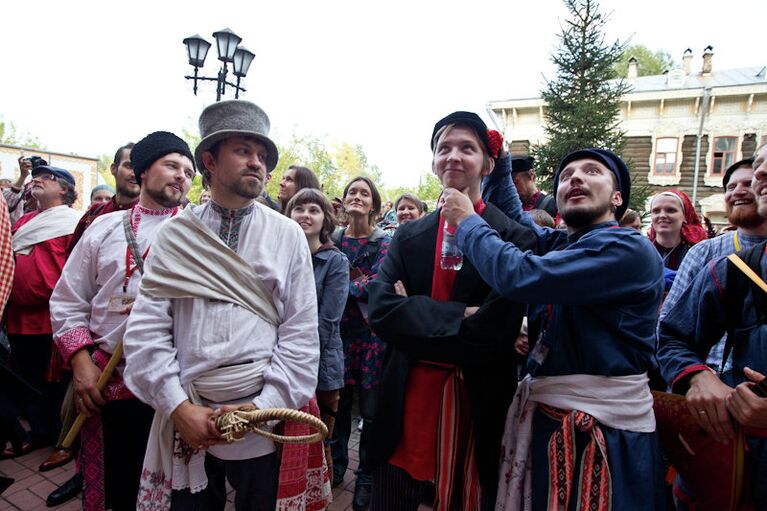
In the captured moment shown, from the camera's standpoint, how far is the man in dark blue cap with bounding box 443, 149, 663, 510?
1590 mm

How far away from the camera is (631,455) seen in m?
1.61

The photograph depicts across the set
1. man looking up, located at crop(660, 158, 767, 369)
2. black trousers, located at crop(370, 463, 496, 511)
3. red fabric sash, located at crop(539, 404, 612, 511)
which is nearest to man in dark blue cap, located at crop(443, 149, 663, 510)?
red fabric sash, located at crop(539, 404, 612, 511)

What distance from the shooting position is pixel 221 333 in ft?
5.86

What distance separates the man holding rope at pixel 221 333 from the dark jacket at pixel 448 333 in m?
0.38

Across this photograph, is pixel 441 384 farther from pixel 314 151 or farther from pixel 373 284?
pixel 314 151

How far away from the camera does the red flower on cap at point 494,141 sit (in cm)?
203

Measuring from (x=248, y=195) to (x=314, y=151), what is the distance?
33.1 metres

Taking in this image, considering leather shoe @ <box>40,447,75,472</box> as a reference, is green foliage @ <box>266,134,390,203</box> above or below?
above

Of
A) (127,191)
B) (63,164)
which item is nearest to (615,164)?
(127,191)

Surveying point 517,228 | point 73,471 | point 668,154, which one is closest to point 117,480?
point 73,471

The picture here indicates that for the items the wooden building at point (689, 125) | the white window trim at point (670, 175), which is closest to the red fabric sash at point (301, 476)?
the wooden building at point (689, 125)

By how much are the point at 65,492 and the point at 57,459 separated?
0.63 m

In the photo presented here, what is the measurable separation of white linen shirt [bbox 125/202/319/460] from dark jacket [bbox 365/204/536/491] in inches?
14.8

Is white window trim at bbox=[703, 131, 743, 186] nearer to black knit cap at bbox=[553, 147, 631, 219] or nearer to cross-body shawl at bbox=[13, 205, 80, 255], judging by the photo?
black knit cap at bbox=[553, 147, 631, 219]
